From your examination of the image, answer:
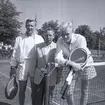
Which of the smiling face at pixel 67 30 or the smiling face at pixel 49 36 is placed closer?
the smiling face at pixel 67 30

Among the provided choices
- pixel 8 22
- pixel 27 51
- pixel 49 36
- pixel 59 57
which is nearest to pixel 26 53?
pixel 27 51

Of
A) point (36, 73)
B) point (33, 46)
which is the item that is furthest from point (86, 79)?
point (33, 46)

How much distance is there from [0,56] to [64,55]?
844 inches

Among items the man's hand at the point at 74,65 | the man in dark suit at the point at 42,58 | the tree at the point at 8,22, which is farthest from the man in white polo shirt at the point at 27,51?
the tree at the point at 8,22

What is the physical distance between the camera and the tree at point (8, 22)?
2253 centimetres

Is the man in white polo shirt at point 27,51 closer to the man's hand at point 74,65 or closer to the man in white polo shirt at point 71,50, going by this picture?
the man in white polo shirt at point 71,50

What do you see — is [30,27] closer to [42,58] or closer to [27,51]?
[27,51]

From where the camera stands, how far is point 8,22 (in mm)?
22688

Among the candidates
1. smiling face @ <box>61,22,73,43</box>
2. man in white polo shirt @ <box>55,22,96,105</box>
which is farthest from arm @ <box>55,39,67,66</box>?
smiling face @ <box>61,22,73,43</box>

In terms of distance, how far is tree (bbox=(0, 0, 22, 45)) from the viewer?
22530mm

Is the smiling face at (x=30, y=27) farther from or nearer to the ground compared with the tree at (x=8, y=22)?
nearer to the ground

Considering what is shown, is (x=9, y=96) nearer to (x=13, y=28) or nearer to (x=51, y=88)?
(x=51, y=88)

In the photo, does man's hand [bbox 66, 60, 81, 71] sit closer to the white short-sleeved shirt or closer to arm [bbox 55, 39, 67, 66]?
arm [bbox 55, 39, 67, 66]

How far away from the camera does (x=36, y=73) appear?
270 cm
